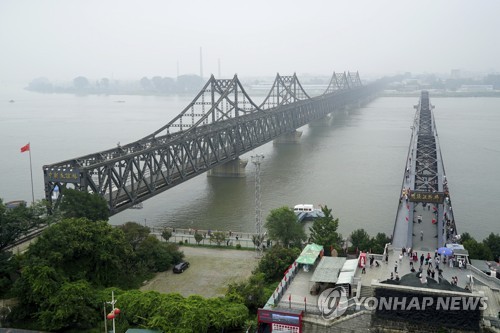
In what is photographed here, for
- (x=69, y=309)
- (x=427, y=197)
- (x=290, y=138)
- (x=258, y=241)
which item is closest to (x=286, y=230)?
(x=258, y=241)

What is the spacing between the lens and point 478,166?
46.3m

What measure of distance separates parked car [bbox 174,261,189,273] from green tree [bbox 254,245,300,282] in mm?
3478

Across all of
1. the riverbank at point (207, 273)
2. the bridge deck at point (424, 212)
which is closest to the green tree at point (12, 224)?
the riverbank at point (207, 273)

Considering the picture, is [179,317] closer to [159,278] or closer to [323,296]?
[323,296]

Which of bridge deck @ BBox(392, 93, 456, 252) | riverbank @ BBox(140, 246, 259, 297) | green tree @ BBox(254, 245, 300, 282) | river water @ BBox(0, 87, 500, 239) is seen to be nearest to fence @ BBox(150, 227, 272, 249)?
riverbank @ BBox(140, 246, 259, 297)

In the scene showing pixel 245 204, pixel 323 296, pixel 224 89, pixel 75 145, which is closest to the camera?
pixel 323 296

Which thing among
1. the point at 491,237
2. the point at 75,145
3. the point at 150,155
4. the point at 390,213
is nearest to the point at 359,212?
the point at 390,213

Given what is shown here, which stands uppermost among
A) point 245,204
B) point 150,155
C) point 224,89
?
point 224,89

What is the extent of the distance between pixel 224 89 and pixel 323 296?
35.2 m

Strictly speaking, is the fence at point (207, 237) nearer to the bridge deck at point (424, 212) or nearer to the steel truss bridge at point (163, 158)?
the steel truss bridge at point (163, 158)

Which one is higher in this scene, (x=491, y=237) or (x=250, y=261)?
(x=491, y=237)

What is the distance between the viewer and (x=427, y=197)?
2389 cm

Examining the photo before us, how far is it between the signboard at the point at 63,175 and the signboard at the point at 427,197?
657 inches

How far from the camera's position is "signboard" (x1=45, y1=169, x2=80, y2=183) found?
84.1 feet
